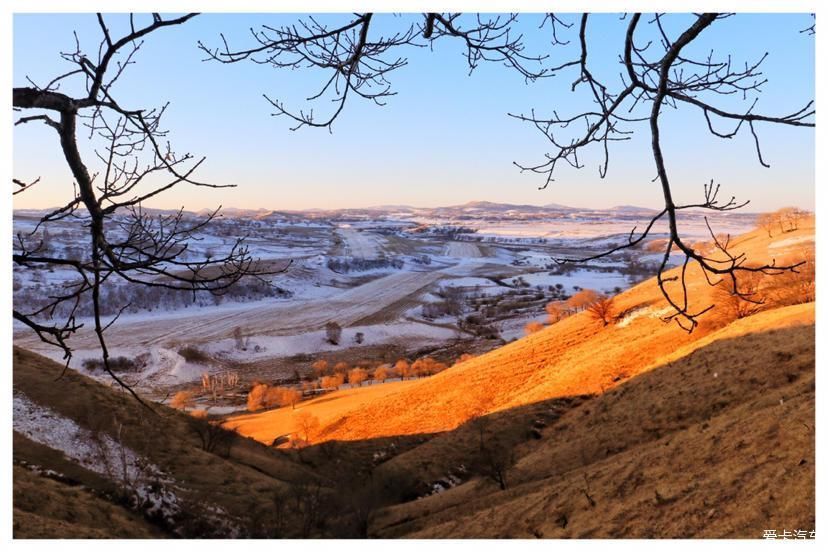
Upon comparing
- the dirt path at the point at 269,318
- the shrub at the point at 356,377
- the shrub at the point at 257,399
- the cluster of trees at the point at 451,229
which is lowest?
the shrub at the point at 257,399

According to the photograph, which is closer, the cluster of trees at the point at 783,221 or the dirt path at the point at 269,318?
the cluster of trees at the point at 783,221

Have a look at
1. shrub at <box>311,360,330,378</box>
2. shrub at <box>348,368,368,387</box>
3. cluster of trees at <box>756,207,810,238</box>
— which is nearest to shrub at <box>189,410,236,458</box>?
shrub at <box>348,368,368,387</box>

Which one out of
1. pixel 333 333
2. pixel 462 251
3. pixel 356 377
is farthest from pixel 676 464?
pixel 462 251

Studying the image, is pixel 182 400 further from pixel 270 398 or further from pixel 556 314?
pixel 556 314

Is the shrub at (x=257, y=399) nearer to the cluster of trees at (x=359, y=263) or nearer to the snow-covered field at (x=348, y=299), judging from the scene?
the snow-covered field at (x=348, y=299)

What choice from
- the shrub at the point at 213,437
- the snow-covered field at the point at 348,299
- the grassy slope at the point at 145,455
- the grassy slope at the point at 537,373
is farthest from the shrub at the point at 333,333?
the shrub at the point at 213,437

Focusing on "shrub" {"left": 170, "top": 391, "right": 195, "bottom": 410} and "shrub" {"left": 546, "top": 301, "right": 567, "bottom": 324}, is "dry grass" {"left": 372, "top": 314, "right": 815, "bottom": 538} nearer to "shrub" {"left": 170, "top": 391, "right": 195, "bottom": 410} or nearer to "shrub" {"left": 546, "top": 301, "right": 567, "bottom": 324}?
"shrub" {"left": 170, "top": 391, "right": 195, "bottom": 410}

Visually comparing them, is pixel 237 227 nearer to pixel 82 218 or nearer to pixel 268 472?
pixel 82 218
